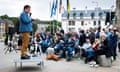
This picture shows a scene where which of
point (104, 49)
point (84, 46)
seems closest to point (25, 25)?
point (104, 49)

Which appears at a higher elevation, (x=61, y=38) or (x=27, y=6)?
(x=27, y=6)

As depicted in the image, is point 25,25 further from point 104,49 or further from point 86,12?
point 86,12

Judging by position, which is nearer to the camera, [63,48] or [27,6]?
[27,6]

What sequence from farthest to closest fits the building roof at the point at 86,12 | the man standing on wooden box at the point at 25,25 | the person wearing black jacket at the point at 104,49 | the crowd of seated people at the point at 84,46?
the building roof at the point at 86,12 → the crowd of seated people at the point at 84,46 → the person wearing black jacket at the point at 104,49 → the man standing on wooden box at the point at 25,25

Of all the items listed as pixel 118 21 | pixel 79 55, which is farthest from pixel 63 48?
pixel 118 21

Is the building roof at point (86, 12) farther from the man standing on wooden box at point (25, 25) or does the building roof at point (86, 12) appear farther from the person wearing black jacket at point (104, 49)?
the man standing on wooden box at point (25, 25)

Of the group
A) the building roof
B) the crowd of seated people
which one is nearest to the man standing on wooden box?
the crowd of seated people

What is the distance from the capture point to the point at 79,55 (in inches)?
875

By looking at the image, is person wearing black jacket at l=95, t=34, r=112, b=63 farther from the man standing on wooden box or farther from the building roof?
the building roof

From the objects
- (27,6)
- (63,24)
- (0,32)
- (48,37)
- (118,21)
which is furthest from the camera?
(0,32)

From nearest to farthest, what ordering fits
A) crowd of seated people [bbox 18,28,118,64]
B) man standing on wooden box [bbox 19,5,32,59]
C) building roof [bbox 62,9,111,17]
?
man standing on wooden box [bbox 19,5,32,59]
crowd of seated people [bbox 18,28,118,64]
building roof [bbox 62,9,111,17]

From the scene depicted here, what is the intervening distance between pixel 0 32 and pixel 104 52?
117 m

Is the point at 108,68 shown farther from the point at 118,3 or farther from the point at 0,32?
the point at 0,32

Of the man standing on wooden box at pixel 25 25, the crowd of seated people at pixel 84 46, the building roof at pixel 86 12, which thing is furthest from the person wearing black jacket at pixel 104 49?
the building roof at pixel 86 12
